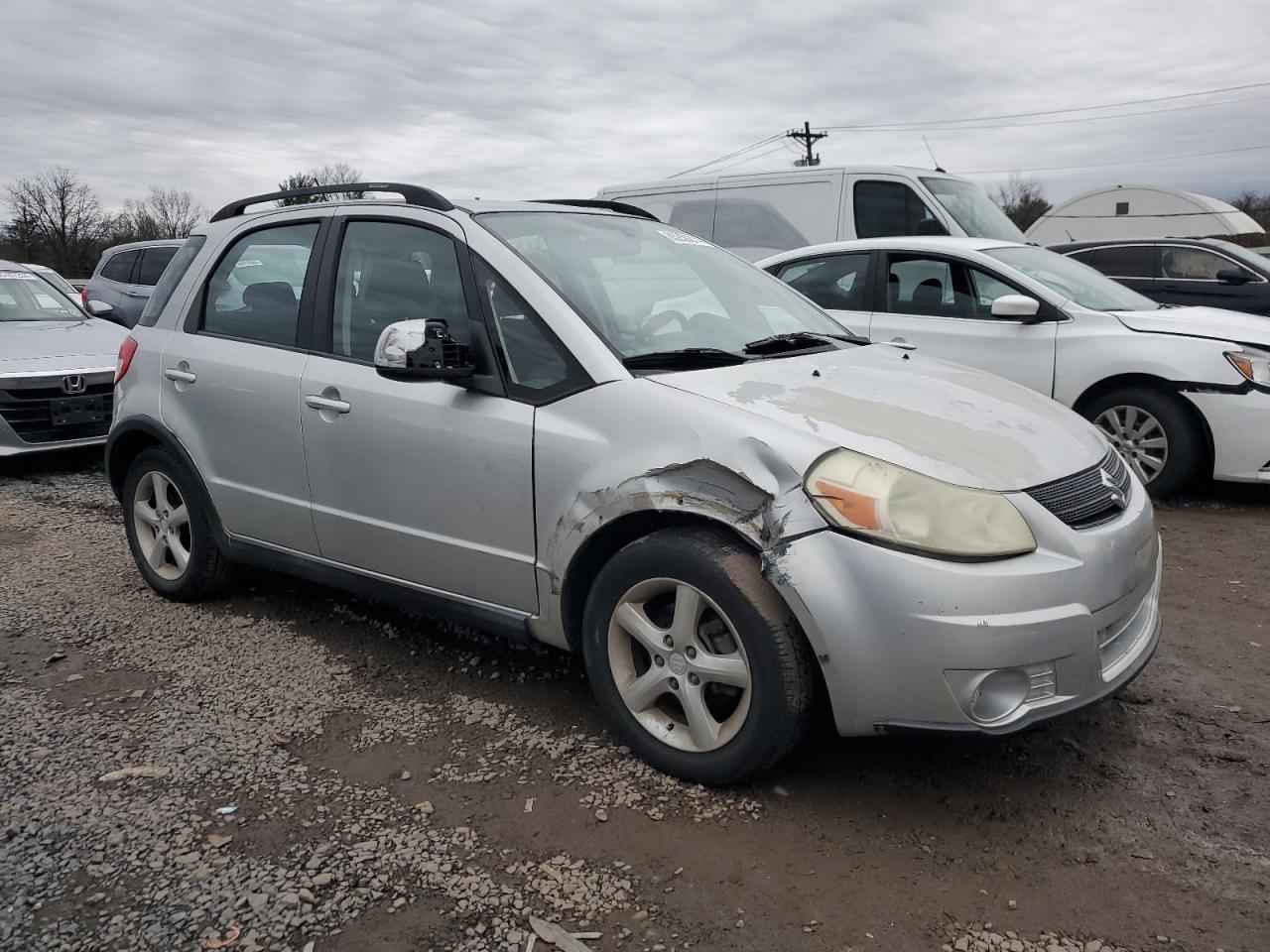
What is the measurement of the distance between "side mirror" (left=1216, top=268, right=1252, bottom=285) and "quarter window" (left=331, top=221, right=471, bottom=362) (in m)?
9.45

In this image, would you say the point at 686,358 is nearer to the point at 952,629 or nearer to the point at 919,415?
the point at 919,415

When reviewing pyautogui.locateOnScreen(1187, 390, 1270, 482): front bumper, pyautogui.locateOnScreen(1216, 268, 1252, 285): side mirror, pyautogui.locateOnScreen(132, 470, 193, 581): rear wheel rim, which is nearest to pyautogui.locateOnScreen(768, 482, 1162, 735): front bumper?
pyautogui.locateOnScreen(132, 470, 193, 581): rear wheel rim

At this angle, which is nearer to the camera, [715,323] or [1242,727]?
[1242,727]

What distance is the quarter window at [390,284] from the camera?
11.6ft

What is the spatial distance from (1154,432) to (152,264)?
11130 millimetres

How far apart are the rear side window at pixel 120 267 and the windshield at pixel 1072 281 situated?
10378mm

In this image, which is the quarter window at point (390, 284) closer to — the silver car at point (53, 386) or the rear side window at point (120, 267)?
the silver car at point (53, 386)

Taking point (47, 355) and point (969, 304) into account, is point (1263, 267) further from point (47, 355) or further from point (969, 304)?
point (47, 355)

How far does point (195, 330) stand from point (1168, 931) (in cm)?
406

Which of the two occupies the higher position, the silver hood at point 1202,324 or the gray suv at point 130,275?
the gray suv at point 130,275

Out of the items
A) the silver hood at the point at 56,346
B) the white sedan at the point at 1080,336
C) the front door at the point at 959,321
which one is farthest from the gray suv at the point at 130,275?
the front door at the point at 959,321

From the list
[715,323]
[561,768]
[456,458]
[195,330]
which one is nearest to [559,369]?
[456,458]

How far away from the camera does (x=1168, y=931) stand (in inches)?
90.8

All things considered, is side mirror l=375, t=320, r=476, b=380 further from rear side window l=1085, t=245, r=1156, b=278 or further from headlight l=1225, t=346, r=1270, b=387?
rear side window l=1085, t=245, r=1156, b=278
